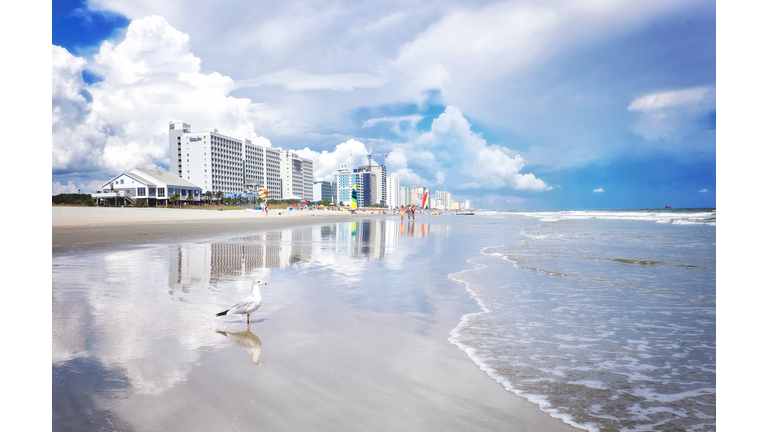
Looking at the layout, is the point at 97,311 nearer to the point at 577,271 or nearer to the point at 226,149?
the point at 577,271

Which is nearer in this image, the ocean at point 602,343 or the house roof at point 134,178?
the ocean at point 602,343

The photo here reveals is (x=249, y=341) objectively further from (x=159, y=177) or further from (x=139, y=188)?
(x=159, y=177)

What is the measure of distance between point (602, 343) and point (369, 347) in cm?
294

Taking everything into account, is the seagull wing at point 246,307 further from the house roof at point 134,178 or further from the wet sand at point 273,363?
the house roof at point 134,178

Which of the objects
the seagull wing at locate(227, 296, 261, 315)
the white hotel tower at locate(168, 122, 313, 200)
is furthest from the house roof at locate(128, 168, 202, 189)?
the seagull wing at locate(227, 296, 261, 315)

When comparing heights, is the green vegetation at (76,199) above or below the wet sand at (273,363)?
above

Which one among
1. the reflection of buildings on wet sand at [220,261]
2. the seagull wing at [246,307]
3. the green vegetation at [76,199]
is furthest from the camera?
the green vegetation at [76,199]

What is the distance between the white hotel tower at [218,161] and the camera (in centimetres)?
14012

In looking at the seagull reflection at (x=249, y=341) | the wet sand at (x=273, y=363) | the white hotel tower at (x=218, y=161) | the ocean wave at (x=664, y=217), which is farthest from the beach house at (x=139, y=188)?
the seagull reflection at (x=249, y=341)

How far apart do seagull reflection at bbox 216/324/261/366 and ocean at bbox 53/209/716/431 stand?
0.02m

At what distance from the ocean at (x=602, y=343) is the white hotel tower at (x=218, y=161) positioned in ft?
486

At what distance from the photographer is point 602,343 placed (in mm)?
4809

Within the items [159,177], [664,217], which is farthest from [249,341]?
[159,177]
